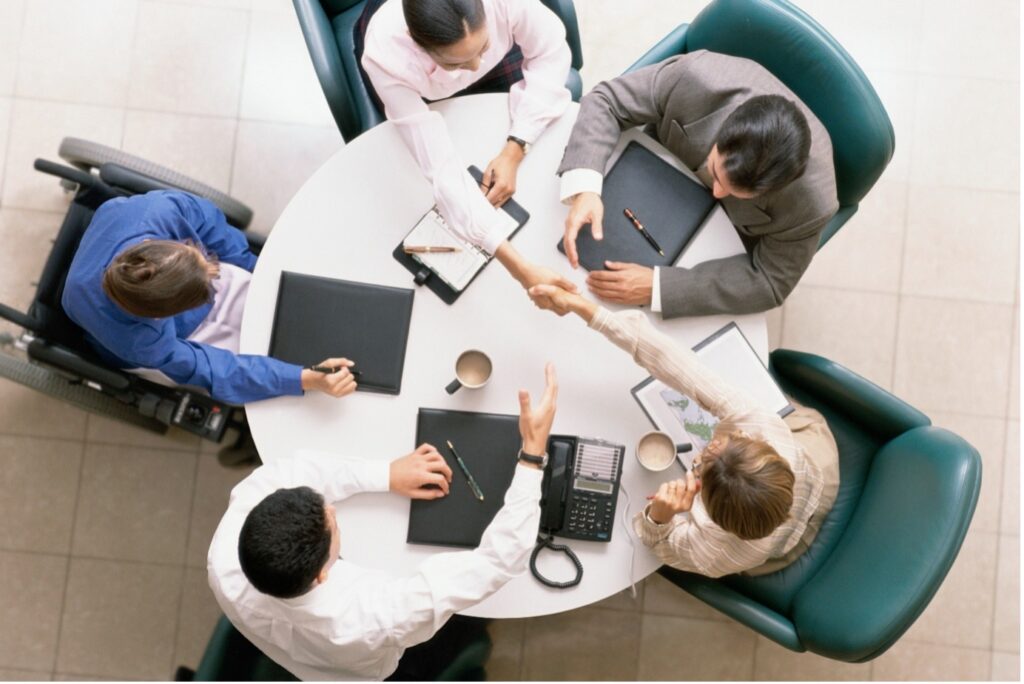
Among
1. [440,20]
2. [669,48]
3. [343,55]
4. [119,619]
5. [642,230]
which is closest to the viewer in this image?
[440,20]

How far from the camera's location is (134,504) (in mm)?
2764

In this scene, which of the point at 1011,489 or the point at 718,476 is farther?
the point at 1011,489

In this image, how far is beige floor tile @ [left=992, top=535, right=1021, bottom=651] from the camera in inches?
109

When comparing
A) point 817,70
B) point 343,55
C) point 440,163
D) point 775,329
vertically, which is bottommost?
point 775,329

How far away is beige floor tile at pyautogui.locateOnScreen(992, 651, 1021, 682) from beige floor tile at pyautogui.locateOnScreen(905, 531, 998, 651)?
0.18 ft

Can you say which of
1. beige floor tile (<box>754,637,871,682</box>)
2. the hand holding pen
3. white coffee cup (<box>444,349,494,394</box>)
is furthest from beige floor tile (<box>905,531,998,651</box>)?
the hand holding pen

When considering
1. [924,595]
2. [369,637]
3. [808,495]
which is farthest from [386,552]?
[924,595]

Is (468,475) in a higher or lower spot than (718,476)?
lower

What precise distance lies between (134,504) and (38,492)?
330mm

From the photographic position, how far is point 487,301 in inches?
78.7

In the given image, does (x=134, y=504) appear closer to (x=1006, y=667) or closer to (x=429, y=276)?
(x=429, y=276)

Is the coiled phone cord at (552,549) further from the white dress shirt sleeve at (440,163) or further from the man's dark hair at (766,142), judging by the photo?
the man's dark hair at (766,142)

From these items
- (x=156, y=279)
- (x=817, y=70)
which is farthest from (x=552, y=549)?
(x=817, y=70)

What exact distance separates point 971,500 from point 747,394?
0.51 metres
